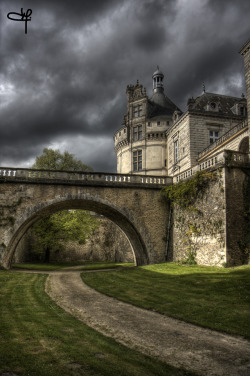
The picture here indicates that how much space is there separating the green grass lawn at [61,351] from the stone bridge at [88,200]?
534 inches

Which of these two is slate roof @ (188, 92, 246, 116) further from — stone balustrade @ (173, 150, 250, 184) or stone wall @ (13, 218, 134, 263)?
stone wall @ (13, 218, 134, 263)

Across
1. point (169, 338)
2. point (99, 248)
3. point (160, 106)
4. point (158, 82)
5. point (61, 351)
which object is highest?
point (158, 82)

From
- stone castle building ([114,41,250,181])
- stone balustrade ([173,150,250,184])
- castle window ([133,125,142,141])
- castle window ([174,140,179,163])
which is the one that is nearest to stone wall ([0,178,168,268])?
stone castle building ([114,41,250,181])

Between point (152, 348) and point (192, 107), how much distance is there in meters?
25.5

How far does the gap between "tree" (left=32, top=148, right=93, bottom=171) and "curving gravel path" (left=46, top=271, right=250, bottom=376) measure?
31557mm

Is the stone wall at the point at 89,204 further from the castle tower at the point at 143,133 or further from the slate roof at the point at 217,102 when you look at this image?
the castle tower at the point at 143,133

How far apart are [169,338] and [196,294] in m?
4.49

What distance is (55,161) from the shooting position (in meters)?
40.8

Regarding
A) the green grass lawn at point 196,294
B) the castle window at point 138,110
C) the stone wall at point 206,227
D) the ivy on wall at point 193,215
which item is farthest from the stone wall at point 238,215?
the castle window at point 138,110

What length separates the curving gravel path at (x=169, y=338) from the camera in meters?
5.10

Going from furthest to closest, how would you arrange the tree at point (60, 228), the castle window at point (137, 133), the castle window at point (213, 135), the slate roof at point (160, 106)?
the slate roof at point (160, 106)
the castle window at point (137, 133)
the tree at point (60, 228)
the castle window at point (213, 135)

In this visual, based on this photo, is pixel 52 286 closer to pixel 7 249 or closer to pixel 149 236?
pixel 7 249

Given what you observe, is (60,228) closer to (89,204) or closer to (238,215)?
(89,204)

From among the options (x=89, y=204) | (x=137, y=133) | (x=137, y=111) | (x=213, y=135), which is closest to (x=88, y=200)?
(x=89, y=204)
